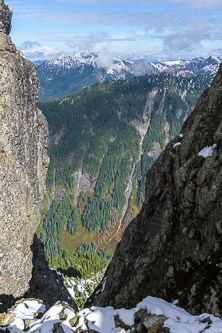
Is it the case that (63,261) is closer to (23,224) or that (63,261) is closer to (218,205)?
(23,224)

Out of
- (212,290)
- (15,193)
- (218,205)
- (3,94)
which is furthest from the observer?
(15,193)

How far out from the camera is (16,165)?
3030 cm

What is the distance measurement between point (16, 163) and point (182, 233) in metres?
20.8

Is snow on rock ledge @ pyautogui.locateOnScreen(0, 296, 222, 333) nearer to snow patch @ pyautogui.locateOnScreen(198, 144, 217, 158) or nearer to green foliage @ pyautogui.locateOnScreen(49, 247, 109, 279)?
snow patch @ pyautogui.locateOnScreen(198, 144, 217, 158)

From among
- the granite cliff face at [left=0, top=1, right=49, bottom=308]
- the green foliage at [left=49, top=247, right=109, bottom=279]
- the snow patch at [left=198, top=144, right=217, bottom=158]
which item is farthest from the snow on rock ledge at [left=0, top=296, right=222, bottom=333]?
the green foliage at [left=49, top=247, right=109, bottom=279]

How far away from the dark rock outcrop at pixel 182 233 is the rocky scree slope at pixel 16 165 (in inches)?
501

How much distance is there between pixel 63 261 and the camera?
122 metres

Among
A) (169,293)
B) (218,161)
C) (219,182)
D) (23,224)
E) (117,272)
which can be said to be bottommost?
(117,272)

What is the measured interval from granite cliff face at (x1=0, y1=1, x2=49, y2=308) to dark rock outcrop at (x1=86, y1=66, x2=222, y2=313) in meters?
13.0

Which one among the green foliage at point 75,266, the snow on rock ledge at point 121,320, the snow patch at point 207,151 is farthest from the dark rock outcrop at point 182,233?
the green foliage at point 75,266

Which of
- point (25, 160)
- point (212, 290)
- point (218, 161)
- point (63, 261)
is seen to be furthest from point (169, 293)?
point (63, 261)

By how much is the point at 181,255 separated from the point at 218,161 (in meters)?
10.0

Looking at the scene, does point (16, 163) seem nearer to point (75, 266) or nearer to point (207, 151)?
point (207, 151)

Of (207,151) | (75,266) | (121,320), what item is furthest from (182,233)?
(75,266)
